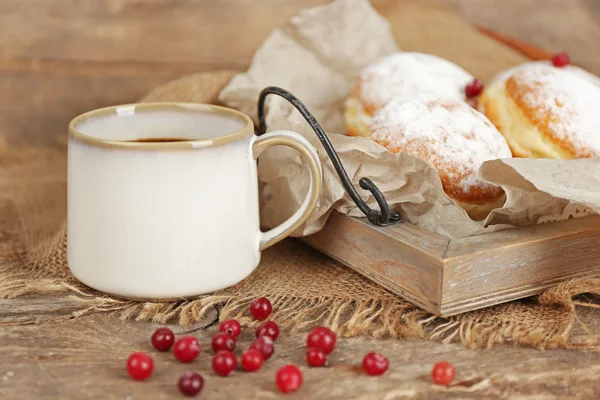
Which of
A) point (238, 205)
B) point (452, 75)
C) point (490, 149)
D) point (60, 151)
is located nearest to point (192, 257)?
point (238, 205)

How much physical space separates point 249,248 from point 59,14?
2.68 ft

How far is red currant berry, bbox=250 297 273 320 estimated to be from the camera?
0.83m

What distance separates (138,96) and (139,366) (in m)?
0.94

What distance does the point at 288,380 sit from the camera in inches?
27.2

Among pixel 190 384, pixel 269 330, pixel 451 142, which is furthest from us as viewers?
pixel 451 142

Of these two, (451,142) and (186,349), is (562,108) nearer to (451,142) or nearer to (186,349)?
(451,142)

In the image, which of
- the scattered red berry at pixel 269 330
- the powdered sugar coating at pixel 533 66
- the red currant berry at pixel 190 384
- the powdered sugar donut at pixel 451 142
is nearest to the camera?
the red currant berry at pixel 190 384

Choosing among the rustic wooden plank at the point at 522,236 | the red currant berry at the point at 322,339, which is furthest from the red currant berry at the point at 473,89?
the red currant berry at the point at 322,339

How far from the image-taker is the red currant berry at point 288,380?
69 centimetres

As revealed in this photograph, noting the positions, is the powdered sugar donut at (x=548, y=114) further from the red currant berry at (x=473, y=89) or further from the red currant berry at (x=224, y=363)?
the red currant berry at (x=224, y=363)

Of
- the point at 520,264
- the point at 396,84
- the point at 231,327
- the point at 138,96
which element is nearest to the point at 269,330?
the point at 231,327

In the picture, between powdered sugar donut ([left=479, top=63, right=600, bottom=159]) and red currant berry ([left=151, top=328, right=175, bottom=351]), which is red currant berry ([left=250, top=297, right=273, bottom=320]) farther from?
powdered sugar donut ([left=479, top=63, right=600, bottom=159])

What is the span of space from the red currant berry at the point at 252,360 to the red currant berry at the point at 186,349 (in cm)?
5

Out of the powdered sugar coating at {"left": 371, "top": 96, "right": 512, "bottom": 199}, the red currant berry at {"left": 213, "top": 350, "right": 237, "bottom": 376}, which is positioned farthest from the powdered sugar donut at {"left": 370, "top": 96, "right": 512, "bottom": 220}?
the red currant berry at {"left": 213, "top": 350, "right": 237, "bottom": 376}
